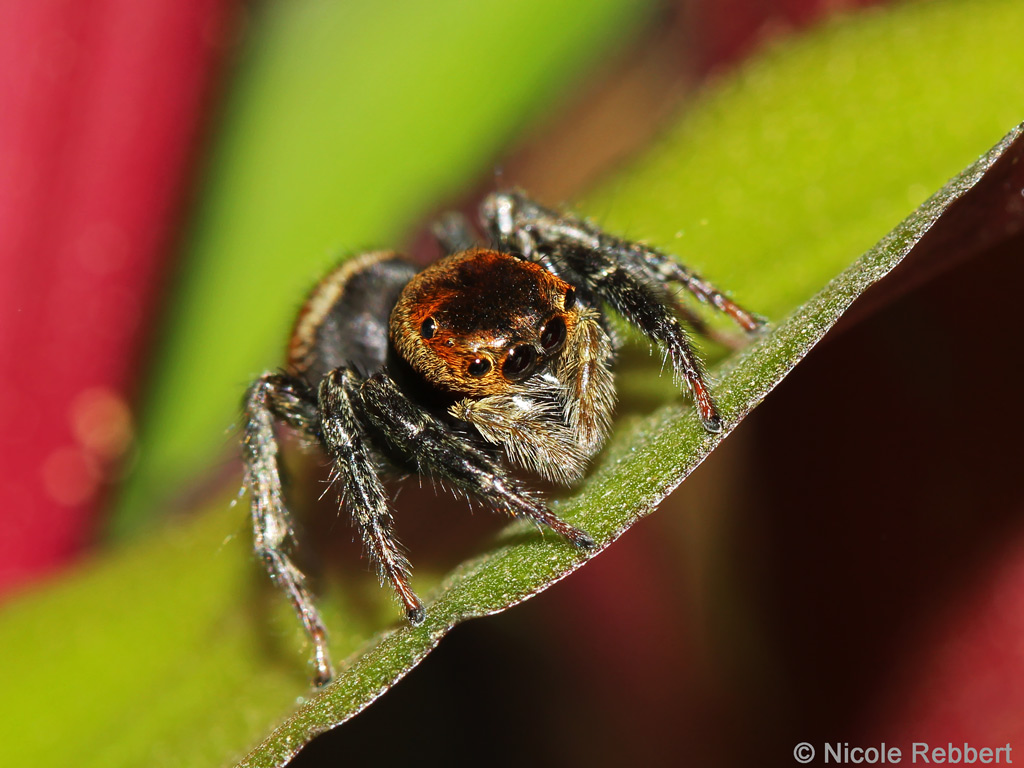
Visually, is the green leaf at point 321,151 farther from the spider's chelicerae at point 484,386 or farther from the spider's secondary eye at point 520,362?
the spider's secondary eye at point 520,362

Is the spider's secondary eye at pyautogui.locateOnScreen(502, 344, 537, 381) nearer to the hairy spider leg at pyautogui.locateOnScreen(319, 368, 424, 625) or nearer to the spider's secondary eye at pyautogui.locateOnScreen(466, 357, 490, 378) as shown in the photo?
the spider's secondary eye at pyautogui.locateOnScreen(466, 357, 490, 378)

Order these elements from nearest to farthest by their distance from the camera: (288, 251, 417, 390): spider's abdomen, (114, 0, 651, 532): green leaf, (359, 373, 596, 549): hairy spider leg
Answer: (359, 373, 596, 549): hairy spider leg
(288, 251, 417, 390): spider's abdomen
(114, 0, 651, 532): green leaf

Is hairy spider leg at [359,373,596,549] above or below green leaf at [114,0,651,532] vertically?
below

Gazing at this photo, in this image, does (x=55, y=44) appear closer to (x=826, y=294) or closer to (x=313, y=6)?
(x=313, y=6)

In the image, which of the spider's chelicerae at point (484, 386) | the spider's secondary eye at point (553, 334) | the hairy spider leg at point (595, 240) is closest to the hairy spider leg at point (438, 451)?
the spider's chelicerae at point (484, 386)

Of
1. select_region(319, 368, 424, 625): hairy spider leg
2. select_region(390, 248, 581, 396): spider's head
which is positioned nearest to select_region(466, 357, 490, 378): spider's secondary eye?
select_region(390, 248, 581, 396): spider's head
